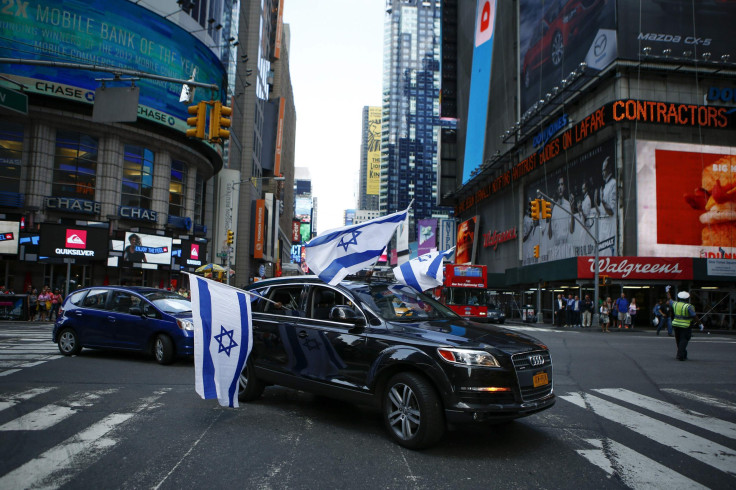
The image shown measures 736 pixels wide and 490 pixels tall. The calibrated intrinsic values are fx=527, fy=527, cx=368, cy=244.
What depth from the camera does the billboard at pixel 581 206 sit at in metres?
34.6

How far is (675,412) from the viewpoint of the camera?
23.8 feet

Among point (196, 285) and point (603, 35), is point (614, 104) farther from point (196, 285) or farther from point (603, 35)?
point (196, 285)

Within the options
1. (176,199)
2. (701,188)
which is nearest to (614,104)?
(701,188)

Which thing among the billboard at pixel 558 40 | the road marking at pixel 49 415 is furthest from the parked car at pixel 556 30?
the road marking at pixel 49 415

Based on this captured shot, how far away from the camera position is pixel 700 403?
312 inches

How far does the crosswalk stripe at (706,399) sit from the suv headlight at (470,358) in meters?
4.80

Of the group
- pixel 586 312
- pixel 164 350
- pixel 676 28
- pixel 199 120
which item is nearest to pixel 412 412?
pixel 164 350

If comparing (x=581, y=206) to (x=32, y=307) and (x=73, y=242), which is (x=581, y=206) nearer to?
(x=73, y=242)

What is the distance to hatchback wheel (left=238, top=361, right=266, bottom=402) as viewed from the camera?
725cm

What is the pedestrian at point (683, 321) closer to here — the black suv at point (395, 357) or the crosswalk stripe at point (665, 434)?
the crosswalk stripe at point (665, 434)

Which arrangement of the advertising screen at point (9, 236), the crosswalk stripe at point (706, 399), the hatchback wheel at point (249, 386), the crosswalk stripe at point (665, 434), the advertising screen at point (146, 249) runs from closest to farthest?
the crosswalk stripe at point (665, 434) < the hatchback wheel at point (249, 386) < the crosswalk stripe at point (706, 399) < the advertising screen at point (9, 236) < the advertising screen at point (146, 249)

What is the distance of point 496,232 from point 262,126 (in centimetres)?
3695

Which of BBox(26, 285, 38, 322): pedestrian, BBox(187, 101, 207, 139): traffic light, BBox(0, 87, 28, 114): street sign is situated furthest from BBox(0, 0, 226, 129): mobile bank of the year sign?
BBox(187, 101, 207, 139): traffic light

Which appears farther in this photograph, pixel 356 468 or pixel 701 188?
pixel 701 188
